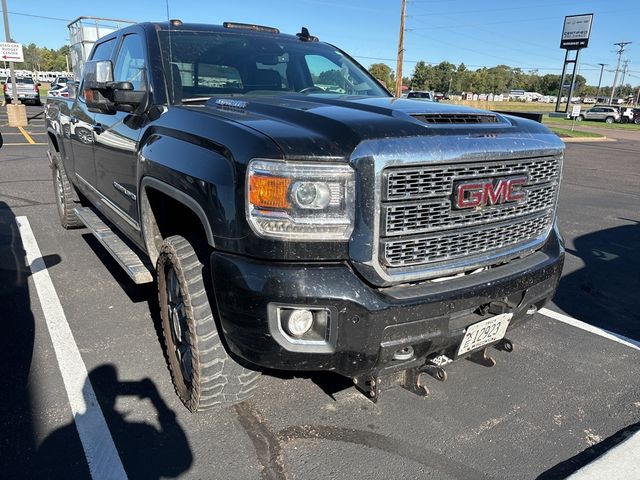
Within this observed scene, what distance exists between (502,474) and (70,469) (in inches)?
81.2

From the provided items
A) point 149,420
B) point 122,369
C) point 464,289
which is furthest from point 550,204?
point 122,369

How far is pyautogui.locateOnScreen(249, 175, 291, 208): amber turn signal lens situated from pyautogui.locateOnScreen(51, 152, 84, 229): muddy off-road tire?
4550mm

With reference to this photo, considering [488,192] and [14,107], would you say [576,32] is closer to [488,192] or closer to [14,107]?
[14,107]

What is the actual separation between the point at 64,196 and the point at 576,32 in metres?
37.4

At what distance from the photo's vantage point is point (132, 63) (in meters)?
3.70

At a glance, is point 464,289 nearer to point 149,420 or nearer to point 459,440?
point 459,440

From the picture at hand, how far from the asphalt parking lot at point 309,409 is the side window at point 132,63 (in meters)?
1.80

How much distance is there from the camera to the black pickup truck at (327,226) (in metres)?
2.09

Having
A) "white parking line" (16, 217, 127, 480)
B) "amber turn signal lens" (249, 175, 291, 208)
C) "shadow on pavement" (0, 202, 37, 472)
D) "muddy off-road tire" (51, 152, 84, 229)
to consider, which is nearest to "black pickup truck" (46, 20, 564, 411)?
"amber turn signal lens" (249, 175, 291, 208)

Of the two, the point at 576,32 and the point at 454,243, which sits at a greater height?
the point at 576,32

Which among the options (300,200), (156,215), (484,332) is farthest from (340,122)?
(156,215)

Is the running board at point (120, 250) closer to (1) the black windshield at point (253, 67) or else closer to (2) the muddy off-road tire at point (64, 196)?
(2) the muddy off-road tire at point (64, 196)

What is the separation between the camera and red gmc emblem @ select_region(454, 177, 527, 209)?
7.57 ft

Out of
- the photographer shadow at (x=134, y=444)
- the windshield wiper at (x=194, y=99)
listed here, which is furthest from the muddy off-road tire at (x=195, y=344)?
the windshield wiper at (x=194, y=99)
